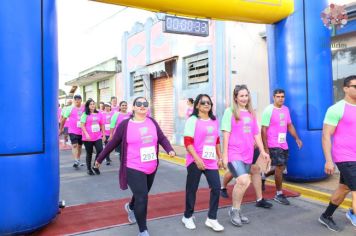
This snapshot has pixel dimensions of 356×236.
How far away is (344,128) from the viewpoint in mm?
4148

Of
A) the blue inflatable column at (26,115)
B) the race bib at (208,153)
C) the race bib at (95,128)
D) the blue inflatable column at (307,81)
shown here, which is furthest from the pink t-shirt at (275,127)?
the race bib at (95,128)

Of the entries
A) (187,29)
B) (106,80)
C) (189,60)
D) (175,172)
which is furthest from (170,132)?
(106,80)

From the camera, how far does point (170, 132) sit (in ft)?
48.1

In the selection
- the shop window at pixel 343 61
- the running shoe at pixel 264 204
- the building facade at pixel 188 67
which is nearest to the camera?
the running shoe at pixel 264 204

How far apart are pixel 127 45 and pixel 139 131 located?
15.2m

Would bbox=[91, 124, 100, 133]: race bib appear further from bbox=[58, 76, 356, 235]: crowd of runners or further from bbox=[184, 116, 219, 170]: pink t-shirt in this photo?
bbox=[184, 116, 219, 170]: pink t-shirt

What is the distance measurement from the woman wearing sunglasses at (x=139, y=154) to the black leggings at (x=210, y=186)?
409 mm

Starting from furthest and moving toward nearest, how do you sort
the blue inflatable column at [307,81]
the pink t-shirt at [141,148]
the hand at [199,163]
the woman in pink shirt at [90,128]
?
the woman in pink shirt at [90,128], the blue inflatable column at [307,81], the hand at [199,163], the pink t-shirt at [141,148]

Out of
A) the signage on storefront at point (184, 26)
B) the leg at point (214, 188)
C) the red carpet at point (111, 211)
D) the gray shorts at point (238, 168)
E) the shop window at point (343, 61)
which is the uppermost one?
the signage on storefront at point (184, 26)

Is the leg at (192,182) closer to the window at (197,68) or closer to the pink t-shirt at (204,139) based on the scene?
the pink t-shirt at (204,139)

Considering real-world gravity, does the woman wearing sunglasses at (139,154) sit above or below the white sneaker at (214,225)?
above

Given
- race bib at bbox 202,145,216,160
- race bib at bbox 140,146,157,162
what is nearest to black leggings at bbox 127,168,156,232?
race bib at bbox 140,146,157,162

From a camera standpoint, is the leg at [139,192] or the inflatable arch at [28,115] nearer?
the inflatable arch at [28,115]

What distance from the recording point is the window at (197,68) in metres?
12.1
